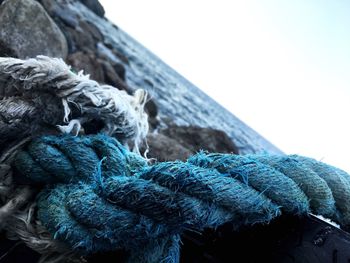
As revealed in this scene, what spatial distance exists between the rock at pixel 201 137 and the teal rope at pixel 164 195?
7102 mm

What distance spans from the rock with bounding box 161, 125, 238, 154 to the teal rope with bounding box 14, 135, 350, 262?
7.10 meters

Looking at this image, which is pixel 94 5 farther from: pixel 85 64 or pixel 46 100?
pixel 46 100

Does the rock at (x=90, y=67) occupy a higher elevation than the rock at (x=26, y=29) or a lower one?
lower

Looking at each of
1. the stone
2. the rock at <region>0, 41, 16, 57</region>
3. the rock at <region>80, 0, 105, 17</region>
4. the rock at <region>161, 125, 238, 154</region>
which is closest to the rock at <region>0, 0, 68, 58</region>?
the rock at <region>0, 41, 16, 57</region>

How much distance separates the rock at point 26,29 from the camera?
328 cm

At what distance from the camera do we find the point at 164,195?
86 centimetres

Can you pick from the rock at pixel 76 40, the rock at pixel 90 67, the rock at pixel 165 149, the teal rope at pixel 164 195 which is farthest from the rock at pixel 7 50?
the rock at pixel 76 40

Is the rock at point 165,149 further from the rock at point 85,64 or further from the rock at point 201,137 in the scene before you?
the rock at point 201,137

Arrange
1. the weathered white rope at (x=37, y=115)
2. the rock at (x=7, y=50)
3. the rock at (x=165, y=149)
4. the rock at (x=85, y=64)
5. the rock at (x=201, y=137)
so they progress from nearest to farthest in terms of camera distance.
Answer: the weathered white rope at (x=37, y=115) → the rock at (x=7, y=50) → the rock at (x=165, y=149) → the rock at (x=85, y=64) → the rock at (x=201, y=137)

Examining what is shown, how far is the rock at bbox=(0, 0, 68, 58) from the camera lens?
3281 mm

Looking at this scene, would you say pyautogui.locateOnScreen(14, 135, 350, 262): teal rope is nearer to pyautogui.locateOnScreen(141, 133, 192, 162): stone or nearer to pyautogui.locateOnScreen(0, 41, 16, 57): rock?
pyautogui.locateOnScreen(0, 41, 16, 57): rock

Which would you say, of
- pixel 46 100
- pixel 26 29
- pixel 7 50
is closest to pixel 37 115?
pixel 46 100

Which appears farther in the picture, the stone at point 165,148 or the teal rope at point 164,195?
the stone at point 165,148

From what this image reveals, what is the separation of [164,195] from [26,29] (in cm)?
331
